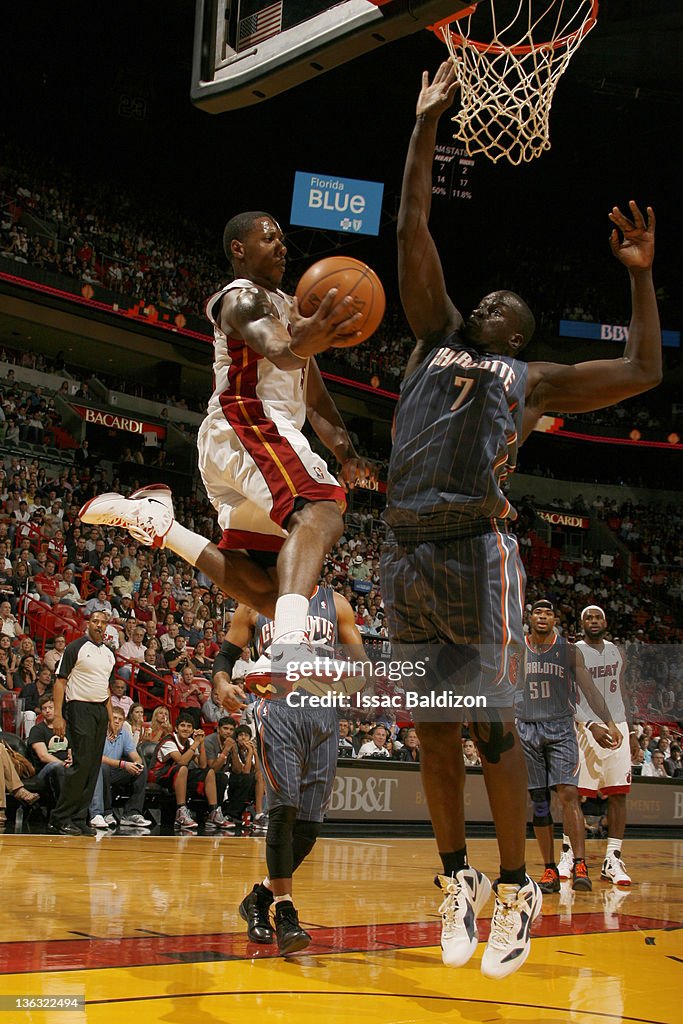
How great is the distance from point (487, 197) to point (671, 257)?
21.1 ft

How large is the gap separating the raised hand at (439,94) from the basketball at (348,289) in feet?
2.18

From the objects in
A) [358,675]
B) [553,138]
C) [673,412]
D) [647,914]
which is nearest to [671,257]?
[673,412]

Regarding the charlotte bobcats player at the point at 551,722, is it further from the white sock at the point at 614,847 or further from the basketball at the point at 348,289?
the basketball at the point at 348,289

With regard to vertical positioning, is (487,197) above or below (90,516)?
above

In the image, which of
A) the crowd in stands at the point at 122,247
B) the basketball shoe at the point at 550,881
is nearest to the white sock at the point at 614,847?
the basketball shoe at the point at 550,881

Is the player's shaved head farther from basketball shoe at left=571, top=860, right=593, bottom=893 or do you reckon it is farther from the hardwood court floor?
basketball shoe at left=571, top=860, right=593, bottom=893

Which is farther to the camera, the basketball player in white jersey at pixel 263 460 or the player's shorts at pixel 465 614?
the basketball player in white jersey at pixel 263 460

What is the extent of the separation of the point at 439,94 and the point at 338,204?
67.1 ft

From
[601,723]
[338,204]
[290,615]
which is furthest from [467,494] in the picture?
[338,204]

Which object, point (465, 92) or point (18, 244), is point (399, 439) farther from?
point (18, 244)

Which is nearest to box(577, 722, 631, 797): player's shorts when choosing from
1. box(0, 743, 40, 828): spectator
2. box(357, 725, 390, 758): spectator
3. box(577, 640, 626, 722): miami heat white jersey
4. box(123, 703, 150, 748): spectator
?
box(577, 640, 626, 722): miami heat white jersey

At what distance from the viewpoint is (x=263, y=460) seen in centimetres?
Answer: 418

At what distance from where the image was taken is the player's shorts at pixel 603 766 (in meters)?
8.70

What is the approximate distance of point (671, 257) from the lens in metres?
31.0
